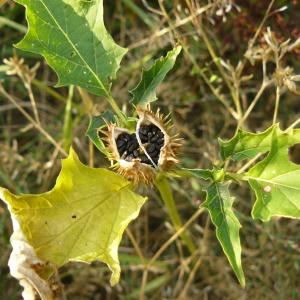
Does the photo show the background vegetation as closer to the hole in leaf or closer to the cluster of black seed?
the hole in leaf

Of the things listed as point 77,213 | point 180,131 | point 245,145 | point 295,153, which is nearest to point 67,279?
point 180,131

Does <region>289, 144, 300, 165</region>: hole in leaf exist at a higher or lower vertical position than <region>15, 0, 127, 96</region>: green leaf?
lower

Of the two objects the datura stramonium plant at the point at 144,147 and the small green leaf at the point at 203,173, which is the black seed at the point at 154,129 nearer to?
the datura stramonium plant at the point at 144,147

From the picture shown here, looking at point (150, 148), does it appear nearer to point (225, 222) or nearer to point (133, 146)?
point (133, 146)

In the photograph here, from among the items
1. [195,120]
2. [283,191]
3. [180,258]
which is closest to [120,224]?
[283,191]

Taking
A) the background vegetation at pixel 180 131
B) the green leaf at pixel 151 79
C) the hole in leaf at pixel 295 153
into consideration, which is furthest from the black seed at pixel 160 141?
the hole in leaf at pixel 295 153

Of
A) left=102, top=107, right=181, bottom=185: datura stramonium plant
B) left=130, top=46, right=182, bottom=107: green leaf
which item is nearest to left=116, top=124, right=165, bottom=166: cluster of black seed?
left=102, top=107, right=181, bottom=185: datura stramonium plant
